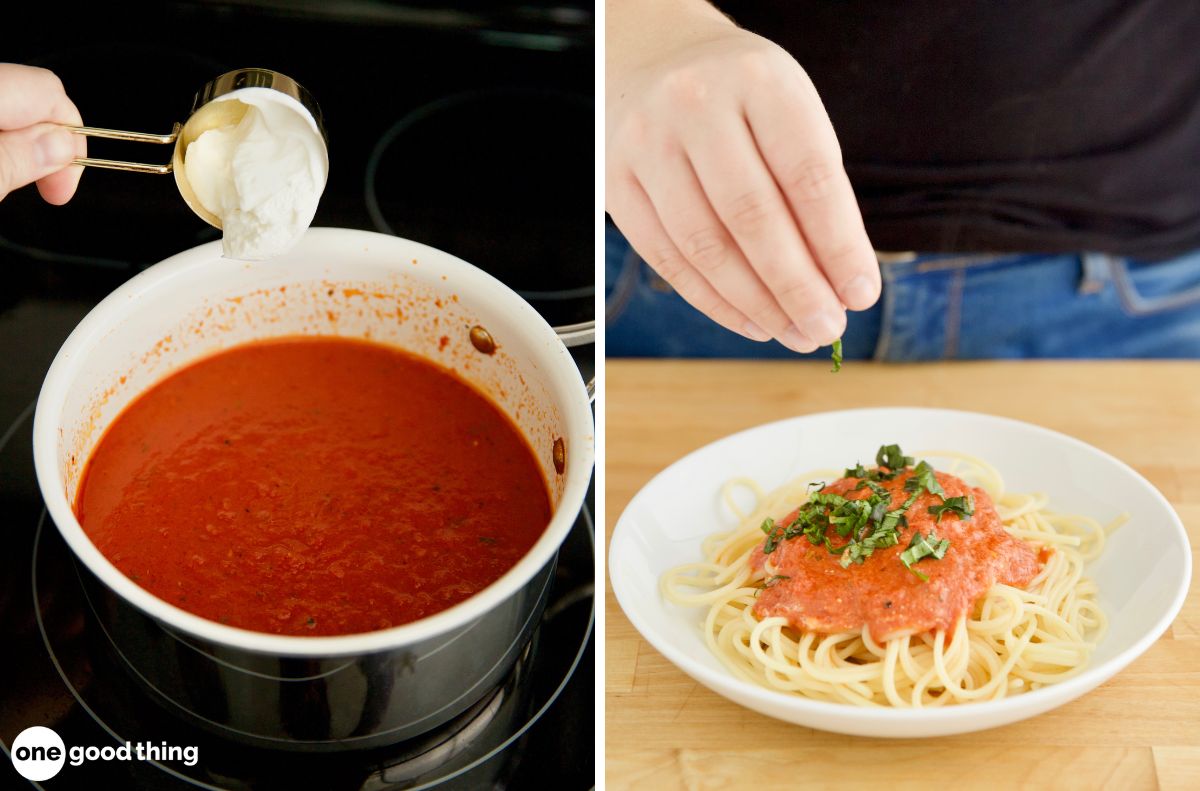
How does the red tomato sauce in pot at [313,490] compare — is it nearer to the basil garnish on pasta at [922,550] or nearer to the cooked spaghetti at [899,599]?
the cooked spaghetti at [899,599]

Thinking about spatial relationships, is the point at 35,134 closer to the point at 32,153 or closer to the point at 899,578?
the point at 32,153

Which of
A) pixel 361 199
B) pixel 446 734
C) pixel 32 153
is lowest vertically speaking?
pixel 446 734

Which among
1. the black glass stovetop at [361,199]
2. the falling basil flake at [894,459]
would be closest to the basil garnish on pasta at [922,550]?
the falling basil flake at [894,459]

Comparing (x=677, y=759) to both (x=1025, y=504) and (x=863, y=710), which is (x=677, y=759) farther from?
(x=1025, y=504)

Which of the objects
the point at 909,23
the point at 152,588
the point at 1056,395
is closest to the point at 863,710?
the point at 152,588

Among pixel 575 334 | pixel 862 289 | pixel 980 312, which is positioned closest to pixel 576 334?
pixel 575 334
